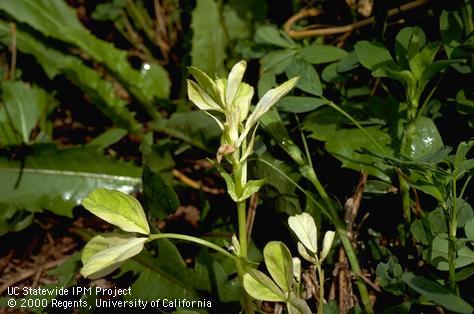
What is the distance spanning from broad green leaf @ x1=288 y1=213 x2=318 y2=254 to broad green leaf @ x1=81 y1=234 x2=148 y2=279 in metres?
0.32

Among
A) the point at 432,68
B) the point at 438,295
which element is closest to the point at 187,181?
the point at 432,68

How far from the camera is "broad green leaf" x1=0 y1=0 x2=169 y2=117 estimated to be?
7.24 ft

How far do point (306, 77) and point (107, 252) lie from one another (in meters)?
0.73

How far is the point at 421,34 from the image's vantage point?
4.43 feet

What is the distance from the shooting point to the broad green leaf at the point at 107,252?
977 mm

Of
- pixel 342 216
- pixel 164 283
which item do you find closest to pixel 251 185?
pixel 342 216

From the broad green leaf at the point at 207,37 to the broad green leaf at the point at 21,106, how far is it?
2.29 feet

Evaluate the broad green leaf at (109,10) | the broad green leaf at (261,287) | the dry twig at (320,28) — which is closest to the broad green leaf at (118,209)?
the broad green leaf at (261,287)

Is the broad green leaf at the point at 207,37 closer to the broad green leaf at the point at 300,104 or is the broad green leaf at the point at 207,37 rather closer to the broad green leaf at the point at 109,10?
the broad green leaf at the point at 109,10

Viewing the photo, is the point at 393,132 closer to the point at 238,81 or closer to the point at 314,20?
the point at 238,81

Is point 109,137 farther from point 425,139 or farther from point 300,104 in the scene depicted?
point 425,139

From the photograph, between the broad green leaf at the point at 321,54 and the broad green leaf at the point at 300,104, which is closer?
the broad green leaf at the point at 300,104

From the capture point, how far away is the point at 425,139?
4.55 ft

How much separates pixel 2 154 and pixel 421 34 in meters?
1.53
